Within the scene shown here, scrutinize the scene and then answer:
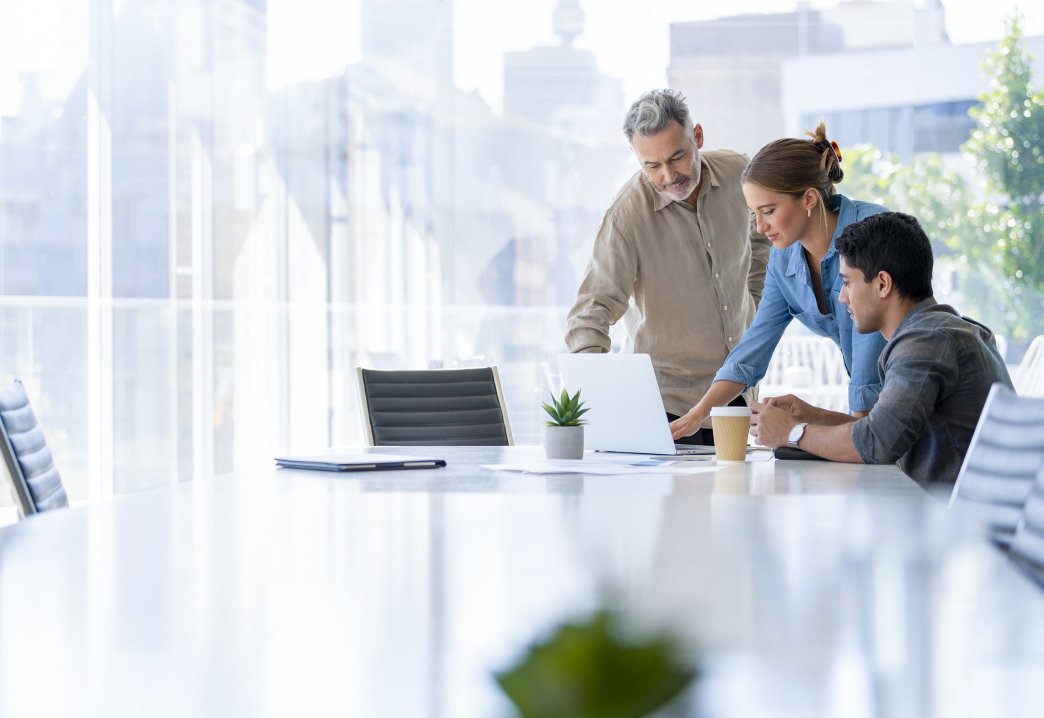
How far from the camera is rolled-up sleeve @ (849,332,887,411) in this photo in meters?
2.35

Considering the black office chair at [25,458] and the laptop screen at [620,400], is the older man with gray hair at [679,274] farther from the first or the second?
the black office chair at [25,458]

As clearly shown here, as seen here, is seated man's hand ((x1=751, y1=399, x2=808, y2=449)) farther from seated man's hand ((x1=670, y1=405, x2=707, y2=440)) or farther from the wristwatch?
seated man's hand ((x1=670, y1=405, x2=707, y2=440))

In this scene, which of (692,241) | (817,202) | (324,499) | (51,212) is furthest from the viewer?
(51,212)

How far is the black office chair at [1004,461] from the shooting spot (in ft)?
4.68

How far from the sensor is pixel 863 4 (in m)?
6.79

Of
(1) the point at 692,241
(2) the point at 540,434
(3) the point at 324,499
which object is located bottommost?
(2) the point at 540,434

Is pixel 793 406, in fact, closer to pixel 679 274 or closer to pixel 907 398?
pixel 907 398

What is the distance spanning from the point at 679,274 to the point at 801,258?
51cm

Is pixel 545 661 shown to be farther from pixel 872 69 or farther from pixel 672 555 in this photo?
pixel 872 69

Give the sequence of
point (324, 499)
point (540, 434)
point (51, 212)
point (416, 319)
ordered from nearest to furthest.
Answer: point (324, 499)
point (51, 212)
point (416, 319)
point (540, 434)

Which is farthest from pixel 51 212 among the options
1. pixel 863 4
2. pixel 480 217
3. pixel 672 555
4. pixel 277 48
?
pixel 863 4

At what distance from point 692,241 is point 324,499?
162cm

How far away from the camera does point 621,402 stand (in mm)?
2225

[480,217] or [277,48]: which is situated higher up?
[277,48]
